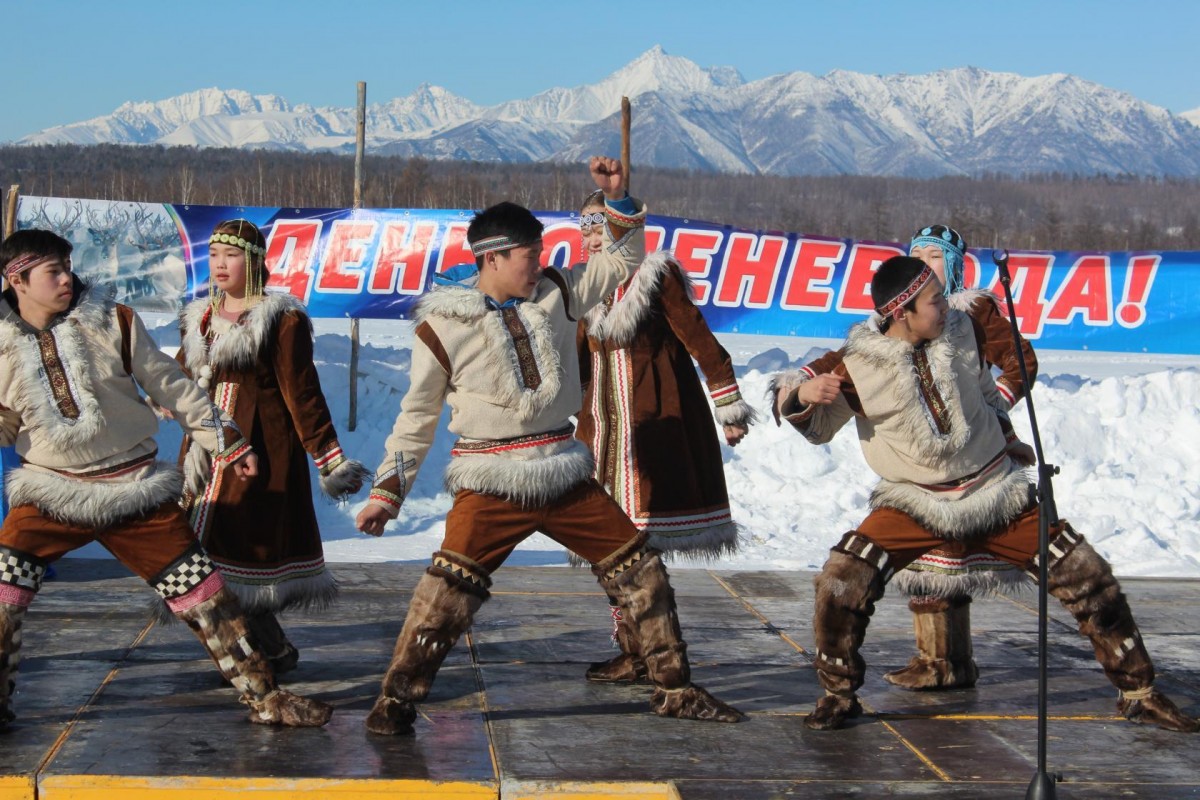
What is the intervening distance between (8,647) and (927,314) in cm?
340

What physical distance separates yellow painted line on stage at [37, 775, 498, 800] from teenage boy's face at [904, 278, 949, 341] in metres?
2.23

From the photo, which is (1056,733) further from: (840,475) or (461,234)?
(461,234)

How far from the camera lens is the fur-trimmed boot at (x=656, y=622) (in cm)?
513

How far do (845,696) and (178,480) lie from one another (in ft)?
8.26

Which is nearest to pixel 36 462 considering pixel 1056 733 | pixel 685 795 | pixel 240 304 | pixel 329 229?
pixel 240 304

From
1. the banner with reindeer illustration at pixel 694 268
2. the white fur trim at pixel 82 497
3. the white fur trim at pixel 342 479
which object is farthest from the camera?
the banner with reindeer illustration at pixel 694 268

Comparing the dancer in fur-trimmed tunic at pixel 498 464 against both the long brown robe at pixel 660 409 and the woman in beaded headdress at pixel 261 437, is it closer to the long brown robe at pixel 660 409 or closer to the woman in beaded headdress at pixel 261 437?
the woman in beaded headdress at pixel 261 437

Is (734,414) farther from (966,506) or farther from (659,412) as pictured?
(966,506)

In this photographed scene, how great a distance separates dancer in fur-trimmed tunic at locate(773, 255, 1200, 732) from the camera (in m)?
5.16

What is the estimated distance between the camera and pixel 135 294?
1380 cm

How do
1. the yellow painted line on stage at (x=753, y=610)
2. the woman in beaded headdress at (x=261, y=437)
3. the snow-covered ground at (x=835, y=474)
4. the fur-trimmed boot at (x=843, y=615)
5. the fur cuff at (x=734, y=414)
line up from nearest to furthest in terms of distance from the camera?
the fur-trimmed boot at (x=843, y=615) → the woman in beaded headdress at (x=261, y=437) → the fur cuff at (x=734, y=414) → the yellow painted line on stage at (x=753, y=610) → the snow-covered ground at (x=835, y=474)

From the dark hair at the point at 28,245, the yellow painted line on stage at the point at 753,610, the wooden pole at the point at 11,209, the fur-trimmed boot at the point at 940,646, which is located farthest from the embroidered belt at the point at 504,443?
the wooden pole at the point at 11,209

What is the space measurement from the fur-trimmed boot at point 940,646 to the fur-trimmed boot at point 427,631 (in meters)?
1.99

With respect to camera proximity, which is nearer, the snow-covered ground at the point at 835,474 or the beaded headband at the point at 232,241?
the beaded headband at the point at 232,241
